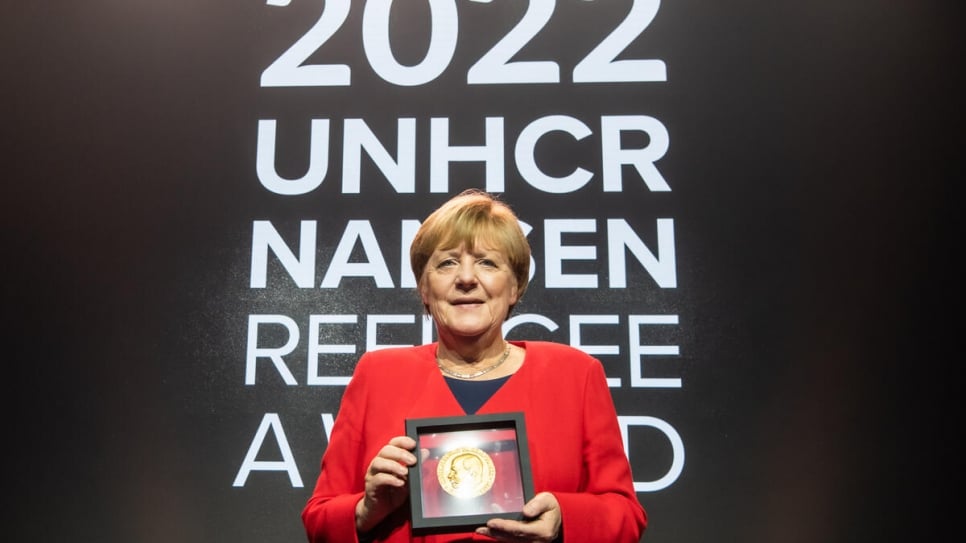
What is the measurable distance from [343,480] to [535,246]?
1.41m

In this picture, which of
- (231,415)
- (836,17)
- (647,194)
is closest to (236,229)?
(231,415)

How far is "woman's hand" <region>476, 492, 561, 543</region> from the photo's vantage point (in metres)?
1.36

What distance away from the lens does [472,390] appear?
1598 mm

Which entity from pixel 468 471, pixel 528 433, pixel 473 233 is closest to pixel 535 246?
pixel 473 233

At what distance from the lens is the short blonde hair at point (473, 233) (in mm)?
1617

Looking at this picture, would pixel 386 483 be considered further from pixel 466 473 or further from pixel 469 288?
pixel 469 288

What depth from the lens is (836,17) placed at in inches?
117

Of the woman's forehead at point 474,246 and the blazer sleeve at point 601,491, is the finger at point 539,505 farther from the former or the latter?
the woman's forehead at point 474,246

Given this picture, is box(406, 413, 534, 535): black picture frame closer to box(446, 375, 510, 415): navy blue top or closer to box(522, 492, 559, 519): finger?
box(522, 492, 559, 519): finger

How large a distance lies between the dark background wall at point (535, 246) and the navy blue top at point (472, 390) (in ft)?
3.99

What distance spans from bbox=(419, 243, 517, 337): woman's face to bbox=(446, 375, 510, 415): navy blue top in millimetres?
89

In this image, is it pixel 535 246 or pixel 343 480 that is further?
pixel 535 246

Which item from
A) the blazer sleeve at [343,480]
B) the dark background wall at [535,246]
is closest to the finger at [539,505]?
the blazer sleeve at [343,480]

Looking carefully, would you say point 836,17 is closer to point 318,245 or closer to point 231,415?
point 318,245
